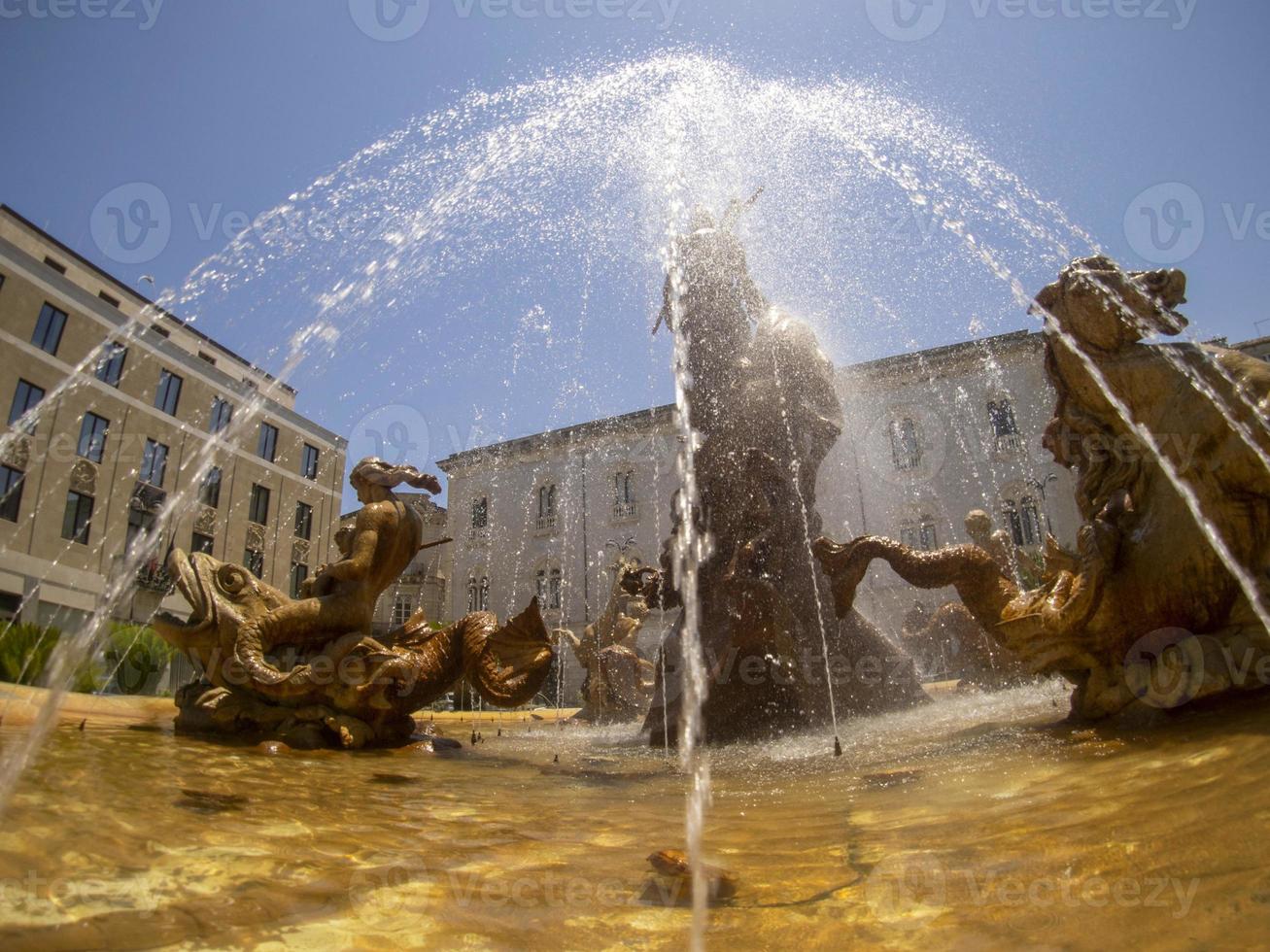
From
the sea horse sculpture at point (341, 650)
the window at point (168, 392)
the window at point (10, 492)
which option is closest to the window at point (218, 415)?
the window at point (168, 392)

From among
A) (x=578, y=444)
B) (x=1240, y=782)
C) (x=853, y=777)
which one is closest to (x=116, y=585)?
(x=853, y=777)

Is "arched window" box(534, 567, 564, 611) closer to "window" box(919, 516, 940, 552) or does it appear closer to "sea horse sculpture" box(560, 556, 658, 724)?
"window" box(919, 516, 940, 552)

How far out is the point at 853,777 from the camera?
3330 mm

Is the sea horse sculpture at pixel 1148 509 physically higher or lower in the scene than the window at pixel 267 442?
lower

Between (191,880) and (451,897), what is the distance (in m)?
0.54

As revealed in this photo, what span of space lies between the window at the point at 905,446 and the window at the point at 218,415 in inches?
972

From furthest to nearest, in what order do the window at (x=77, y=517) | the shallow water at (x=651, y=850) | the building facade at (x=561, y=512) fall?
the building facade at (x=561, y=512) → the window at (x=77, y=517) → the shallow water at (x=651, y=850)

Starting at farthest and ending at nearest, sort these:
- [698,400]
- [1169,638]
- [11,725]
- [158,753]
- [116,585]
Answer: [698,400] < [11,725] < [116,585] < [158,753] < [1169,638]

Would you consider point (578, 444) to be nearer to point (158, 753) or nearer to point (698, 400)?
point (698, 400)

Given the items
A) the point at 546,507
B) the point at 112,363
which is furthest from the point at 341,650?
the point at 546,507

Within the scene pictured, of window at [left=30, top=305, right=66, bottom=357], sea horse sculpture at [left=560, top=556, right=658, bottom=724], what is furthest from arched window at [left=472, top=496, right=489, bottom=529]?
sea horse sculpture at [left=560, top=556, right=658, bottom=724]

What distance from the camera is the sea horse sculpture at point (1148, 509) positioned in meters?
2.94

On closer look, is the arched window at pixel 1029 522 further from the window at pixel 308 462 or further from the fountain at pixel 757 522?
the window at pixel 308 462

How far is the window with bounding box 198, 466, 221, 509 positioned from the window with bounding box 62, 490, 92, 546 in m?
3.94
